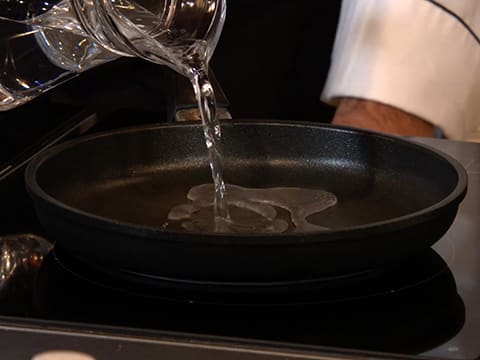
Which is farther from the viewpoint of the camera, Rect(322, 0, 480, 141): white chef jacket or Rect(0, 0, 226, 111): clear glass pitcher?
Rect(322, 0, 480, 141): white chef jacket

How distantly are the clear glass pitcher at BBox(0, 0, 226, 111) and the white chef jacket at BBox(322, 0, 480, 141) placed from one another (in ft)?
1.31

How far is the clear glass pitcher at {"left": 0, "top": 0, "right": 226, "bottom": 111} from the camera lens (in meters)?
0.59

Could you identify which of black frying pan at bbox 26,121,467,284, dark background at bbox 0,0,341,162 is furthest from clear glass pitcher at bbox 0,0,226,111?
dark background at bbox 0,0,341,162

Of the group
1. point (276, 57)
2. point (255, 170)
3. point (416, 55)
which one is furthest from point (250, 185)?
point (276, 57)

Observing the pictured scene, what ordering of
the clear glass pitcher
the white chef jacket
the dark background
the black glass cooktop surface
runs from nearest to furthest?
1. the black glass cooktop surface
2. the clear glass pitcher
3. the white chef jacket
4. the dark background

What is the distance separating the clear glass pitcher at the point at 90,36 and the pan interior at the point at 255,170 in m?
0.07

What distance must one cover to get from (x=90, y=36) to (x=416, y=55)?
0.54m

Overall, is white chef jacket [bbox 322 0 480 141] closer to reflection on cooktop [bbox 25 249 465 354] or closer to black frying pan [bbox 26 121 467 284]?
black frying pan [bbox 26 121 467 284]

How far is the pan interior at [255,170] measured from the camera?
0.63m

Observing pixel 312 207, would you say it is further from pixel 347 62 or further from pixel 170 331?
pixel 347 62

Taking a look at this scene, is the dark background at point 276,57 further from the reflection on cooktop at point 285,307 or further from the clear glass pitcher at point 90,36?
the reflection on cooktop at point 285,307

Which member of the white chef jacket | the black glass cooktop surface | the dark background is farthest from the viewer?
the dark background

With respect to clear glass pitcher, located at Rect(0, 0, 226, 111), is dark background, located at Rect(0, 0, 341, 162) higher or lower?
lower

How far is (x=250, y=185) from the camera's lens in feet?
2.29
